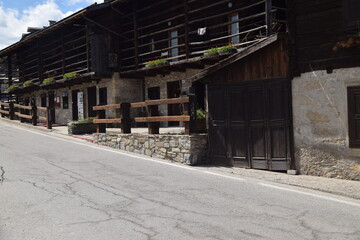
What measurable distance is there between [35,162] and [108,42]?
1159 cm

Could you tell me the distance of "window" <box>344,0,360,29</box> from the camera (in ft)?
23.9

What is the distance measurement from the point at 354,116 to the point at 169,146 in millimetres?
5022

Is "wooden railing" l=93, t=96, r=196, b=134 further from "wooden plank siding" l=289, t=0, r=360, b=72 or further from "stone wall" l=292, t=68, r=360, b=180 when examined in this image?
"wooden plank siding" l=289, t=0, r=360, b=72

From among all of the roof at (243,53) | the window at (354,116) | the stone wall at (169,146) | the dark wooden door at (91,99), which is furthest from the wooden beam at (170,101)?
the dark wooden door at (91,99)

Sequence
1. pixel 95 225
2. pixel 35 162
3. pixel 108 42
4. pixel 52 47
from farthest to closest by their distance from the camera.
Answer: pixel 52 47 < pixel 108 42 < pixel 35 162 < pixel 95 225

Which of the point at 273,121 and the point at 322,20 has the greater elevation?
the point at 322,20

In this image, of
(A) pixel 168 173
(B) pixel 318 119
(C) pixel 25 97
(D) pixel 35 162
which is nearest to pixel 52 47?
(C) pixel 25 97

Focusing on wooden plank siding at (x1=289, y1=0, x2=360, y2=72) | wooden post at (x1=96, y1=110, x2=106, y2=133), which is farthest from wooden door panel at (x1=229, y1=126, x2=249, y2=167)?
wooden post at (x1=96, y1=110, x2=106, y2=133)

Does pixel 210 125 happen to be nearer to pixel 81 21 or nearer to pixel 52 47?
pixel 81 21

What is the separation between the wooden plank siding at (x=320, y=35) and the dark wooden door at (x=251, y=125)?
0.88 meters

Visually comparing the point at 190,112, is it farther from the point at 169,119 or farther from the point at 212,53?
the point at 212,53

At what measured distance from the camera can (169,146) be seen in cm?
1001

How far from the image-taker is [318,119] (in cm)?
791

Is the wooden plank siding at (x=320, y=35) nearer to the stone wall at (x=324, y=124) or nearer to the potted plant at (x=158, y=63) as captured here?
the stone wall at (x=324, y=124)
